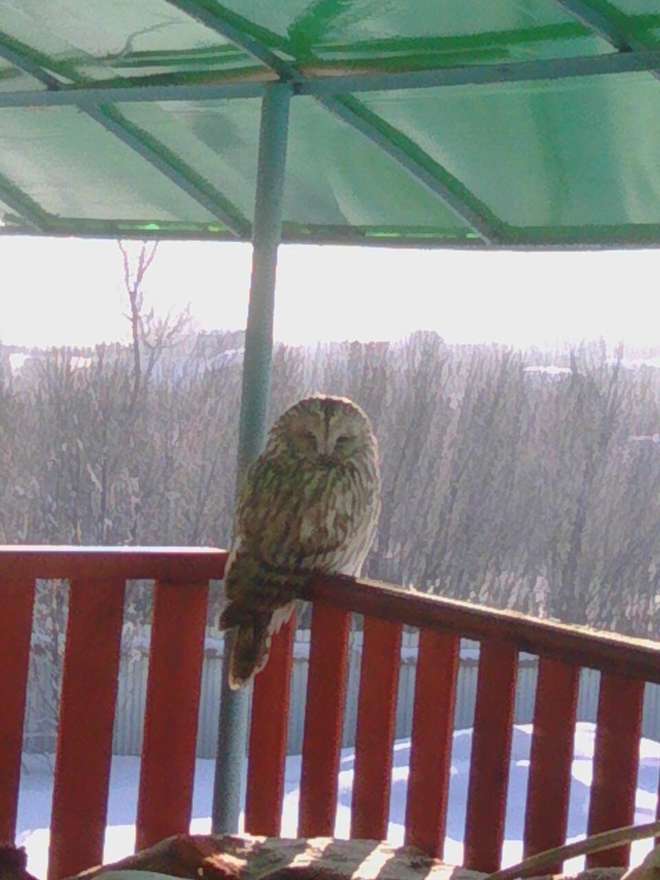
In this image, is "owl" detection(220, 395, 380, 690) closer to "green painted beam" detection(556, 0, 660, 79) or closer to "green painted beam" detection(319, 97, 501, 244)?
"green painted beam" detection(319, 97, 501, 244)

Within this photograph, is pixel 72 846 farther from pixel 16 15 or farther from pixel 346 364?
pixel 346 364

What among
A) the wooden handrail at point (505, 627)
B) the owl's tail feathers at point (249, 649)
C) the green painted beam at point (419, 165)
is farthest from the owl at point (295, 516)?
the green painted beam at point (419, 165)

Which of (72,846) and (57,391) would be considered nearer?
(72,846)

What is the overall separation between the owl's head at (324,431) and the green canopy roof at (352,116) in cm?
73

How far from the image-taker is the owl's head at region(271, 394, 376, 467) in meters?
3.33

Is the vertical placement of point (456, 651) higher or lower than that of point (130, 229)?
lower

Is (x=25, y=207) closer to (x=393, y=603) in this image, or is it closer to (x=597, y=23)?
(x=597, y=23)

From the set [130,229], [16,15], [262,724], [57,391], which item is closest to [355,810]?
[262,724]

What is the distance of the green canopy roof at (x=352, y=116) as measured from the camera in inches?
115

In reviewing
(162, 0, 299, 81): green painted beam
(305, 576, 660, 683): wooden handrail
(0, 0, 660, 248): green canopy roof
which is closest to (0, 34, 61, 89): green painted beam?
(0, 0, 660, 248): green canopy roof

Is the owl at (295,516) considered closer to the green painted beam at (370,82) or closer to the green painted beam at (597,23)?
the green painted beam at (370,82)

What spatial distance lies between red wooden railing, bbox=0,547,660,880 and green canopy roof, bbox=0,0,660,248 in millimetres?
1222

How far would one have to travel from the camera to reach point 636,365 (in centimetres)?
1205

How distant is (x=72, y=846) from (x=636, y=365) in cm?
1015
